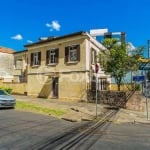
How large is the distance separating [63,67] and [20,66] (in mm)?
13148

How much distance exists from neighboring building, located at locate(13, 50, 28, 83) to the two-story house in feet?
22.8

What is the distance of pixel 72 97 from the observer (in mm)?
24781

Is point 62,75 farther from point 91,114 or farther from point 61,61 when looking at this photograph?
point 91,114

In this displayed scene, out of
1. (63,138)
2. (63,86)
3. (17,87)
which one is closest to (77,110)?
(63,138)

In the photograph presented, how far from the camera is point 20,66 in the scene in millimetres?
36812

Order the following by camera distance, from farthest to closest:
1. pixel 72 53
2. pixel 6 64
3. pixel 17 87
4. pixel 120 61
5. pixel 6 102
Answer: pixel 6 64, pixel 17 87, pixel 72 53, pixel 120 61, pixel 6 102

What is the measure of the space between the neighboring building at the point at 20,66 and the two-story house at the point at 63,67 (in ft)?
22.8

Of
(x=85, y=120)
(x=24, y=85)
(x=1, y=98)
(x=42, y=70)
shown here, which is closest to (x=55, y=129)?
(x=85, y=120)

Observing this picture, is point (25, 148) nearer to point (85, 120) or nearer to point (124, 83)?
point (85, 120)

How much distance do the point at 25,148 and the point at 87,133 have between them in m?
3.18

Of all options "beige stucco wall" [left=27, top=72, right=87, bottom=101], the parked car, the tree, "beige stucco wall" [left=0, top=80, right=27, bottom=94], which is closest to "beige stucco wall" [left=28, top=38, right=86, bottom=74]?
"beige stucco wall" [left=27, top=72, right=87, bottom=101]

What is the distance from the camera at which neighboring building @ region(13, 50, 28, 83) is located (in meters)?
35.9

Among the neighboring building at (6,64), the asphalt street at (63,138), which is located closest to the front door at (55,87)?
the neighboring building at (6,64)

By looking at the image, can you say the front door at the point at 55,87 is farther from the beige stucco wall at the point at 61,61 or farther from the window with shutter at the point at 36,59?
the window with shutter at the point at 36,59
